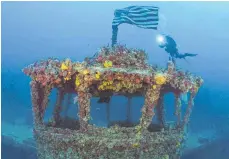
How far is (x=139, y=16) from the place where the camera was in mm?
11266

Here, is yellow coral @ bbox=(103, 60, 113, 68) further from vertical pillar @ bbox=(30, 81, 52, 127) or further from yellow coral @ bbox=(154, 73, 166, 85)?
vertical pillar @ bbox=(30, 81, 52, 127)

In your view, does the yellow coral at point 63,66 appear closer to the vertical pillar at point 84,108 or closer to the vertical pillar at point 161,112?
the vertical pillar at point 84,108

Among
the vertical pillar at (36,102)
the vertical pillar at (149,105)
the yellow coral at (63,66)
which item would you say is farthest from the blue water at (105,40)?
the yellow coral at (63,66)

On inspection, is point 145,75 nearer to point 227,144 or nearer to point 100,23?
point 227,144

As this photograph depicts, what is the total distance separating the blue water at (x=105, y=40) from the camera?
61.7 metres

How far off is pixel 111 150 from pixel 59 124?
3.85m

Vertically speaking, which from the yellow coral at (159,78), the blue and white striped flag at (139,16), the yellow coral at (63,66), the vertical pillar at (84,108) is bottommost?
the vertical pillar at (84,108)

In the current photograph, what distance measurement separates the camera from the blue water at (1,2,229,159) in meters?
61.7

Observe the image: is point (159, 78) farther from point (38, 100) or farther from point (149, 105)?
point (38, 100)

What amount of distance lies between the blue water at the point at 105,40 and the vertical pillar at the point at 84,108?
36.3 m

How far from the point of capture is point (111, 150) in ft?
29.4

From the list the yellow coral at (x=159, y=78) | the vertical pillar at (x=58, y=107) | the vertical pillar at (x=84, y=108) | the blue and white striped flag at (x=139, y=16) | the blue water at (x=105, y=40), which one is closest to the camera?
the yellow coral at (x=159, y=78)

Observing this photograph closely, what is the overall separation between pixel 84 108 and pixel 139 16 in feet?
14.2

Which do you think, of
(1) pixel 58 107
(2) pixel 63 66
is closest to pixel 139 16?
(2) pixel 63 66
